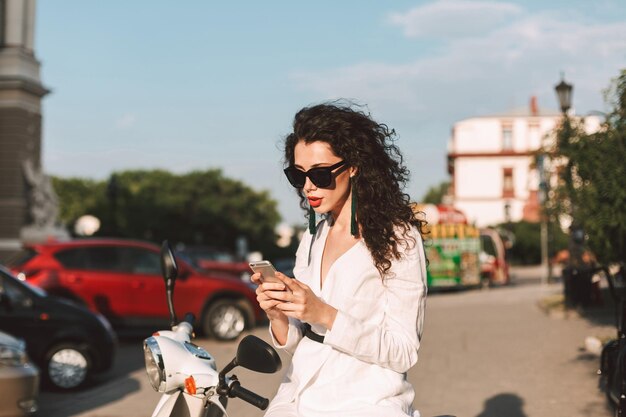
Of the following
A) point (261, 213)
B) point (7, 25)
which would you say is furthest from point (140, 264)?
point (261, 213)

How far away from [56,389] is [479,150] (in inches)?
2869

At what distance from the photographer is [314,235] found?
321cm

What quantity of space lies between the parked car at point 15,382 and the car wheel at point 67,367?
8.37 feet

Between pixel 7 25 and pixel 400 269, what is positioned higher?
pixel 7 25

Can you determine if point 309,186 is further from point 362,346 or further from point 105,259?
point 105,259

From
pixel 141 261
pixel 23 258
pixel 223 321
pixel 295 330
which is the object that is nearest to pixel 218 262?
pixel 223 321

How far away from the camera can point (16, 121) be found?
4006cm

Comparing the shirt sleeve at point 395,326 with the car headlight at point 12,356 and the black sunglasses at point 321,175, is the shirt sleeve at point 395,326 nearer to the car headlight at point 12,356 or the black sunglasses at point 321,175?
the black sunglasses at point 321,175

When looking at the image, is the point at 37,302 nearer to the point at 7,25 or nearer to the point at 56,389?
the point at 56,389

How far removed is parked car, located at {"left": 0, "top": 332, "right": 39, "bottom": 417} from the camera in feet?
26.2

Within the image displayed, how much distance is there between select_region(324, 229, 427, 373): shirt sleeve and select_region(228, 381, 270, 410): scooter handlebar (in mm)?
290

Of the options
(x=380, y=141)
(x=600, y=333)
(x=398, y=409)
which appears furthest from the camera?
(x=600, y=333)

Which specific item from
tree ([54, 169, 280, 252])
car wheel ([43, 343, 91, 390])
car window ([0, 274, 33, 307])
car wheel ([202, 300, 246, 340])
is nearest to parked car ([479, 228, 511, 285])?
car wheel ([202, 300, 246, 340])

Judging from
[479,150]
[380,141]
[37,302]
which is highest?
[479,150]
